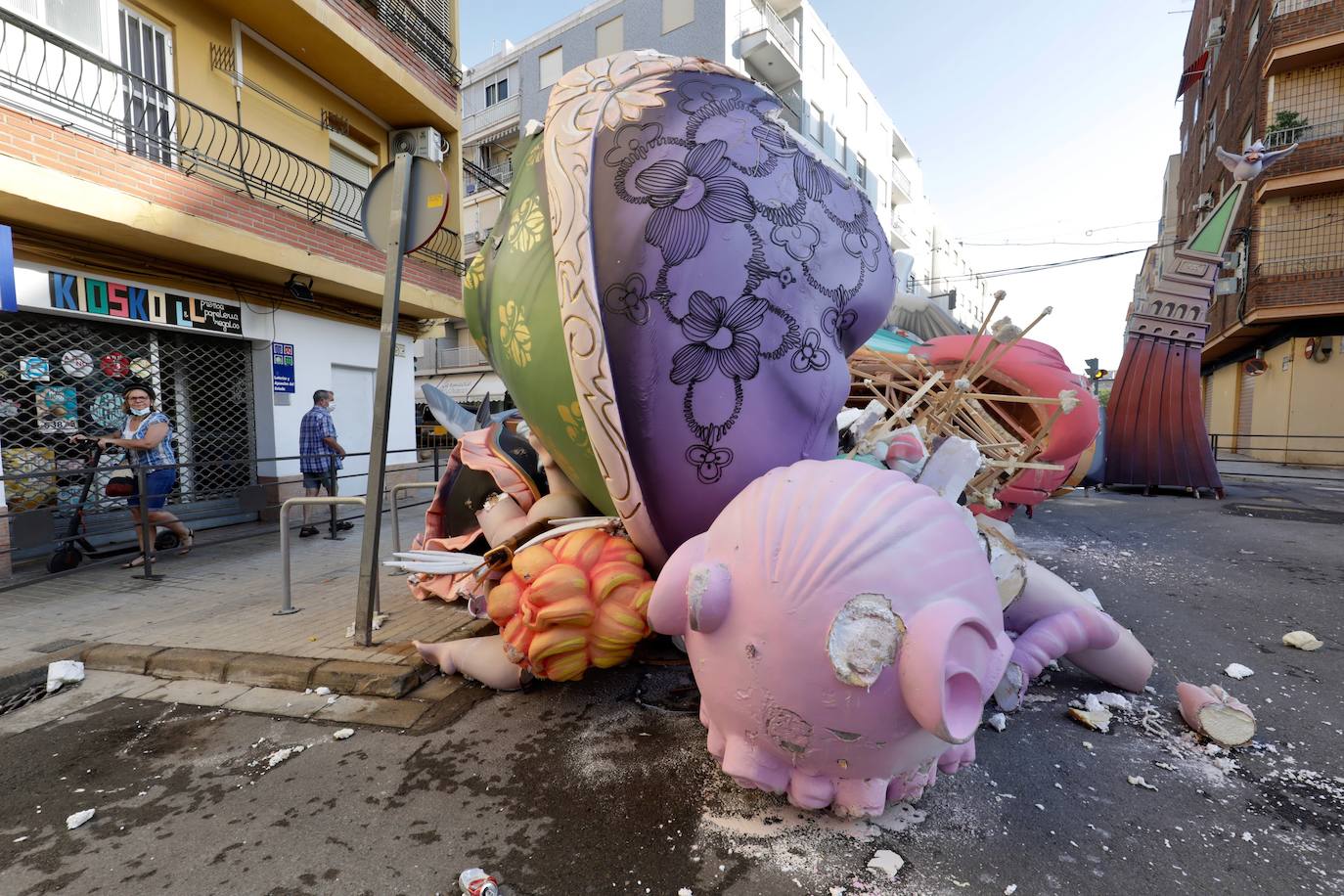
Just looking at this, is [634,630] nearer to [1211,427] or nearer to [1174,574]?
[1174,574]

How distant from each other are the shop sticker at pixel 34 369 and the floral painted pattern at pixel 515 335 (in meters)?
5.98

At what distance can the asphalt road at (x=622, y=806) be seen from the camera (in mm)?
1613

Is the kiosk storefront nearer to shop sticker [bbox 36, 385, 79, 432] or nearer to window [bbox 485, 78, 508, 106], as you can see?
shop sticker [bbox 36, 385, 79, 432]

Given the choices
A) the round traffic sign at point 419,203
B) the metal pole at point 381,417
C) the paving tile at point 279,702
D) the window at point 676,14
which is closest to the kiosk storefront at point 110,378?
the metal pole at point 381,417

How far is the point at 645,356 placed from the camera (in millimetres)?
1995

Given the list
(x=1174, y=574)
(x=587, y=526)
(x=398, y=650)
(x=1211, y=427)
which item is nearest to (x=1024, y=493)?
(x=1174, y=574)

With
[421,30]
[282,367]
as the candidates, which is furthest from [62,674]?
[421,30]

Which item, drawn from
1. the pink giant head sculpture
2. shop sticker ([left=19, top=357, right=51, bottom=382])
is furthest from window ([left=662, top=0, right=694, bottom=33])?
the pink giant head sculpture

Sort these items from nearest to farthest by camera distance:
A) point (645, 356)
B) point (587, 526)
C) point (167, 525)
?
point (645, 356)
point (587, 526)
point (167, 525)

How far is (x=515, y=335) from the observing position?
7.57 ft

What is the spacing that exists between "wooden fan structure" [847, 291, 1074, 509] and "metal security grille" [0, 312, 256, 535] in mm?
5643

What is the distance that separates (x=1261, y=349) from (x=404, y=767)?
78.0 ft

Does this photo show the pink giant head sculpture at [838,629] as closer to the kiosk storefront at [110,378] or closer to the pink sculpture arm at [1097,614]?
the pink sculpture arm at [1097,614]

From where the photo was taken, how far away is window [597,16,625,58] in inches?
760
